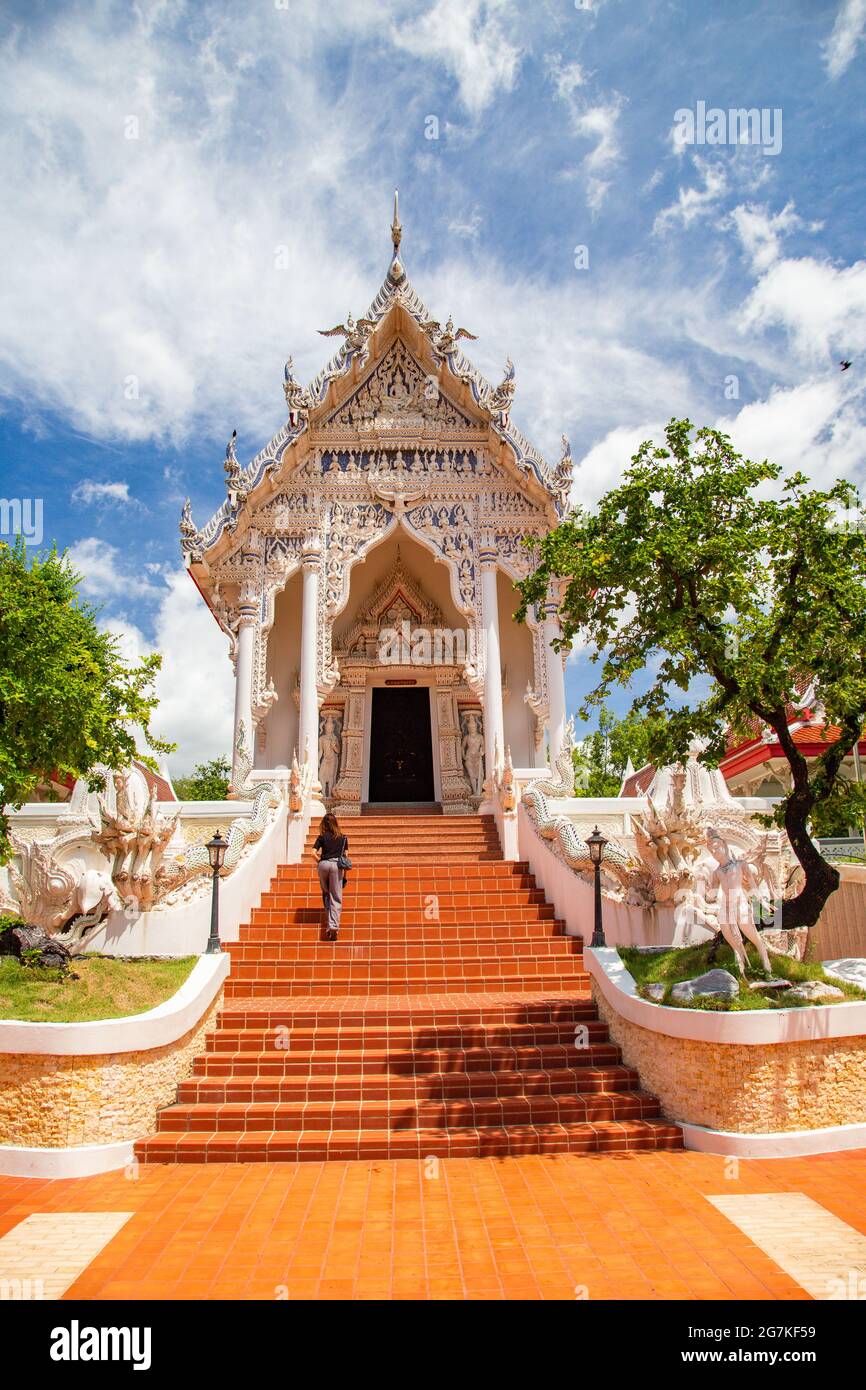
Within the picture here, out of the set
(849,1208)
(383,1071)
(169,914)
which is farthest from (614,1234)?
(169,914)

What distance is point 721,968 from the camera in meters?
5.79

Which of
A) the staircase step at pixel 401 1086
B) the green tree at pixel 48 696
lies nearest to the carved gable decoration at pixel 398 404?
the green tree at pixel 48 696

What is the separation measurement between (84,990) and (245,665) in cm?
704

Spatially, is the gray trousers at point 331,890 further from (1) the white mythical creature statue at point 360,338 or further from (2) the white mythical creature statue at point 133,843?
(1) the white mythical creature statue at point 360,338

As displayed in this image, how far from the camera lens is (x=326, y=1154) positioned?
5.18 meters

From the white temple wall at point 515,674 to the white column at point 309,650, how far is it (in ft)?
10.3

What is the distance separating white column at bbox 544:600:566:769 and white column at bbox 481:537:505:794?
73 centimetres

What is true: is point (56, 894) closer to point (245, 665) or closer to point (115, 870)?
point (115, 870)

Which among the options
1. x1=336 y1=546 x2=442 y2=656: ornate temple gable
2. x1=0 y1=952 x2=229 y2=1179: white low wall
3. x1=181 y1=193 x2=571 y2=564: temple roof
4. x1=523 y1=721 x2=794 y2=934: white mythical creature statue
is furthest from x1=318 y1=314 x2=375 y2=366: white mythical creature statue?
x1=0 y1=952 x2=229 y2=1179: white low wall

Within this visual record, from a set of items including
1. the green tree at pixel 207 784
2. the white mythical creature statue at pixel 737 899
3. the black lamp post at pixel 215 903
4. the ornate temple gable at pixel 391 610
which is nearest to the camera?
the white mythical creature statue at pixel 737 899

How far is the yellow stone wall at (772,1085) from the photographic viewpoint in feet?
16.9

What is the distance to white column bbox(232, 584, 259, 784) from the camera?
12203 millimetres

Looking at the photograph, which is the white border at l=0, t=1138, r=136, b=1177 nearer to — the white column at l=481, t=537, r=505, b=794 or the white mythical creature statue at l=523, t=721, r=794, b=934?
the white mythical creature statue at l=523, t=721, r=794, b=934

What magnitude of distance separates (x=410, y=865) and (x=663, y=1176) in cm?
557
